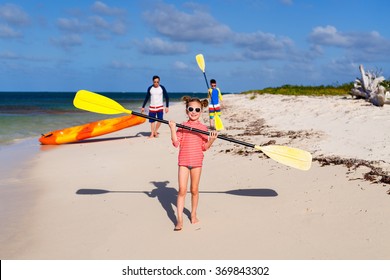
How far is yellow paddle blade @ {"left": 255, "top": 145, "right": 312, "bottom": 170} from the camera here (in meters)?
5.08

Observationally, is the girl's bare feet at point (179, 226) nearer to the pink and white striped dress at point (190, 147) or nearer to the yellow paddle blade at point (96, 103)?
the pink and white striped dress at point (190, 147)

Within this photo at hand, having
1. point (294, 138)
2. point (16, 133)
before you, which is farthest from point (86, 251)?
point (16, 133)

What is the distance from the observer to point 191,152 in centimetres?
432

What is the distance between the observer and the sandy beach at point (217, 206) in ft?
12.2

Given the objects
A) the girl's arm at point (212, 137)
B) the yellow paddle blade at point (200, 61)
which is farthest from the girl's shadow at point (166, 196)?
the yellow paddle blade at point (200, 61)

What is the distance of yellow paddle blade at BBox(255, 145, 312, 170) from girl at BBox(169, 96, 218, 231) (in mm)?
1021

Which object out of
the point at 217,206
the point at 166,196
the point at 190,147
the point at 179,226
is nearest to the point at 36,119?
the point at 166,196

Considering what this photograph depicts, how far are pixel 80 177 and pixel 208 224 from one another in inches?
125

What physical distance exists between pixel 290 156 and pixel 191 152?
1.51m

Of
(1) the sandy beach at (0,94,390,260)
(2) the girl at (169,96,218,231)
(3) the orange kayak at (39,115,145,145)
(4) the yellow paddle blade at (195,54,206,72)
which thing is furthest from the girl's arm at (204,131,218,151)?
(3) the orange kayak at (39,115,145,145)

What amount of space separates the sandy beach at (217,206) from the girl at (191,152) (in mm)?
259

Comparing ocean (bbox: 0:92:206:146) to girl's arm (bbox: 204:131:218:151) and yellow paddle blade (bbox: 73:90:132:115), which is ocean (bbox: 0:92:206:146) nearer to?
yellow paddle blade (bbox: 73:90:132:115)

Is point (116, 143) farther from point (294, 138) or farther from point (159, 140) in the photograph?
point (294, 138)

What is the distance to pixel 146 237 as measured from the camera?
4059 millimetres
